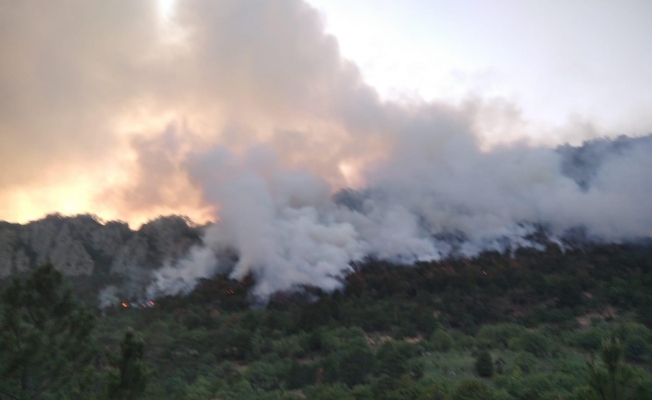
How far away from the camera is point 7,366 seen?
15.9m

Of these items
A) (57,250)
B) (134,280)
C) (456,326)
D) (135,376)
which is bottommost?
(135,376)

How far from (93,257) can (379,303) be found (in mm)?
53140

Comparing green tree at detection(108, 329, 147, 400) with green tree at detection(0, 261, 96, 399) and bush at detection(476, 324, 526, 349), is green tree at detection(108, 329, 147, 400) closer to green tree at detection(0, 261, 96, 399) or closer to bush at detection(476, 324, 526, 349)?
green tree at detection(0, 261, 96, 399)

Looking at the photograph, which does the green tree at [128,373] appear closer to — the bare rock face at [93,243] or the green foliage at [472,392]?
the green foliage at [472,392]

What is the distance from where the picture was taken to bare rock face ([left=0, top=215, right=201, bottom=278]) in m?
75.5

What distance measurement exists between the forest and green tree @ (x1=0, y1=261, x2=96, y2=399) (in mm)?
45

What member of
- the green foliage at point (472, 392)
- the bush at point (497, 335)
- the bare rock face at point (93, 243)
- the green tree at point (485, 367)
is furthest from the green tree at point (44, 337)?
the bare rock face at point (93, 243)

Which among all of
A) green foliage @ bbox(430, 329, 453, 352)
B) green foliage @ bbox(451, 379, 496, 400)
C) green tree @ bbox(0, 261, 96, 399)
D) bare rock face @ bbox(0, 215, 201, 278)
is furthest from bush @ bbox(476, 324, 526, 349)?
bare rock face @ bbox(0, 215, 201, 278)

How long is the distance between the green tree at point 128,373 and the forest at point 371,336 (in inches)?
1.7

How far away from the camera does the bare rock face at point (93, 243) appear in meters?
75.5

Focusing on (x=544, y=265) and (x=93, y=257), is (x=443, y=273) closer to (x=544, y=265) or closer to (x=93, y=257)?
(x=544, y=265)

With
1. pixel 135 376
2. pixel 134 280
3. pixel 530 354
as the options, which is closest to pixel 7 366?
pixel 135 376

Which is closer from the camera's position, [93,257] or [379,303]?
[379,303]

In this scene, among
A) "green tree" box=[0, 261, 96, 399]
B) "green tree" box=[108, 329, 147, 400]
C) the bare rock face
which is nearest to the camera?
"green tree" box=[108, 329, 147, 400]
